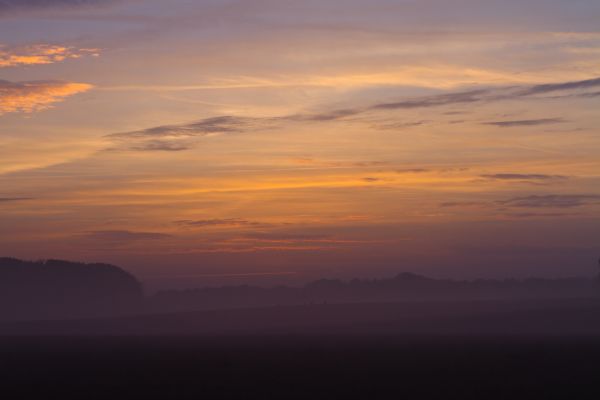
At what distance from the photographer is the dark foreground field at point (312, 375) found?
3609 centimetres

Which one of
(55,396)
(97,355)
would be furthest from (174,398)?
(97,355)

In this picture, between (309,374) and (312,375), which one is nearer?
(312,375)

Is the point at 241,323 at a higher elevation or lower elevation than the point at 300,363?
lower

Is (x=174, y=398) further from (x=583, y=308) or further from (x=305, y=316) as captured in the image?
(x=305, y=316)

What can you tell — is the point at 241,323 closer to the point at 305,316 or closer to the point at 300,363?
the point at 305,316

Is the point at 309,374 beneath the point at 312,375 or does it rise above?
beneath

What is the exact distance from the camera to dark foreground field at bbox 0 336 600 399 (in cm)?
3609

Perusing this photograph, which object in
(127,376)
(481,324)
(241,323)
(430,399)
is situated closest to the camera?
(430,399)

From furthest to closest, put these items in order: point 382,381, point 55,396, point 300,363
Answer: point 300,363 → point 382,381 → point 55,396

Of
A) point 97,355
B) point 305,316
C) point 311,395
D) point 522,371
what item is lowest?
point 305,316

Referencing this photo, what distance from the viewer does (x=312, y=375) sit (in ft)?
148

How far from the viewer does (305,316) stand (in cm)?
19212

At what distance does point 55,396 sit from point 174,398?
515cm

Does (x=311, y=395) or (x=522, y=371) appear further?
(x=522, y=371)
